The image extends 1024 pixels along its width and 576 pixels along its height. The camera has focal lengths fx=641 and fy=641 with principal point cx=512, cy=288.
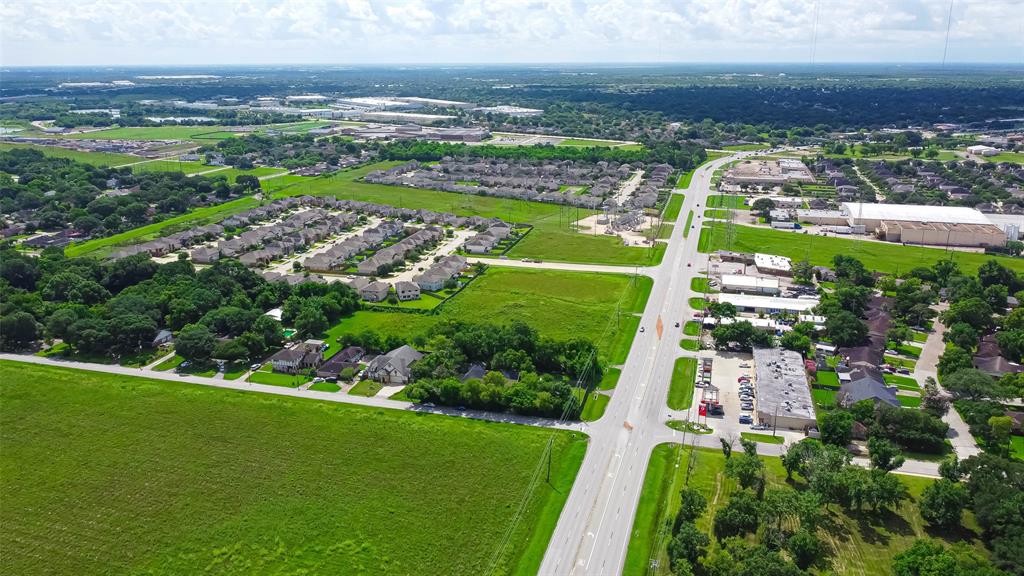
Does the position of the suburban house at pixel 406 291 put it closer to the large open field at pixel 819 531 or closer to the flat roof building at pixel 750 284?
the flat roof building at pixel 750 284

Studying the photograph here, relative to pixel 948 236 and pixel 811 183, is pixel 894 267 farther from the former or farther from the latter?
pixel 811 183

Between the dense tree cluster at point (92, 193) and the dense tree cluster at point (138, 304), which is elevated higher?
the dense tree cluster at point (92, 193)

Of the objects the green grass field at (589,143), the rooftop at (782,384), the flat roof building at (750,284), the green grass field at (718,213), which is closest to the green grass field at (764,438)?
the rooftop at (782,384)

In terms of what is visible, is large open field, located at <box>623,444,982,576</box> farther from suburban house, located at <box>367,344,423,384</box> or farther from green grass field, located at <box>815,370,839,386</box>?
suburban house, located at <box>367,344,423,384</box>

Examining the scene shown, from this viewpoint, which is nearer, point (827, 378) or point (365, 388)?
point (365, 388)

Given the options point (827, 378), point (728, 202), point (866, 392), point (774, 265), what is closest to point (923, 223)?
point (728, 202)

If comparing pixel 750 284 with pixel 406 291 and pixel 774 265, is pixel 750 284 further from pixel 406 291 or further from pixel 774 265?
pixel 406 291

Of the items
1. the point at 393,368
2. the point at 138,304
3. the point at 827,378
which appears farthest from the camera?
the point at 138,304
